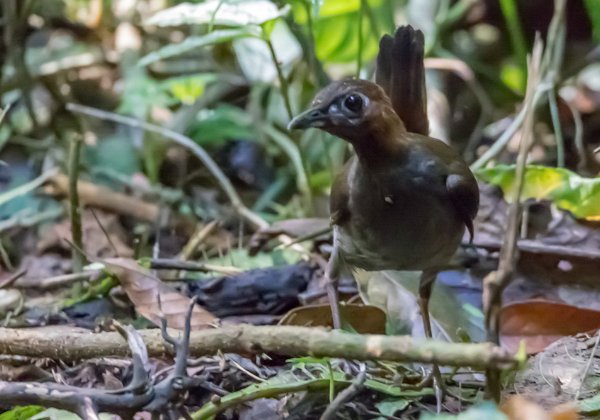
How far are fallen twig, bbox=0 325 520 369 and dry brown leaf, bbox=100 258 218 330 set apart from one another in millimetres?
527

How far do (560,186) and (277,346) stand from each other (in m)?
1.65

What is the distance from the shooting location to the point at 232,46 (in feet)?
15.3

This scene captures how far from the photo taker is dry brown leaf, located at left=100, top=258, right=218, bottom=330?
8.20 feet

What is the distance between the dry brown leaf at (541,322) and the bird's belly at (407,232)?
317mm

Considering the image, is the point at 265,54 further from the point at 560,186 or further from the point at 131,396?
the point at 131,396

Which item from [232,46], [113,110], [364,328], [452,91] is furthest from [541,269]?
[113,110]

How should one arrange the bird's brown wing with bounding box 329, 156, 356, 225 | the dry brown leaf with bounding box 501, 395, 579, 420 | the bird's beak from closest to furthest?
the dry brown leaf with bounding box 501, 395, 579, 420 → the bird's beak → the bird's brown wing with bounding box 329, 156, 356, 225

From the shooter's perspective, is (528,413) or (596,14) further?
(596,14)

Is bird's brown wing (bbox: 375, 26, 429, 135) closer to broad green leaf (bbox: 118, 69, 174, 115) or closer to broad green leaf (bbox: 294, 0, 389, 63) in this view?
broad green leaf (bbox: 294, 0, 389, 63)

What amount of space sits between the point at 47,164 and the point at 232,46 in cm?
118

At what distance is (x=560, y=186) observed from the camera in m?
2.91

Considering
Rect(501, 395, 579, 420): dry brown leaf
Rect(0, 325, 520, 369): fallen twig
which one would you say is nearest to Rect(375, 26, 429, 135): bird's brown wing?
Rect(0, 325, 520, 369): fallen twig

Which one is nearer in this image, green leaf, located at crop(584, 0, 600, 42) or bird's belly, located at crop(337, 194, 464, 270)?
bird's belly, located at crop(337, 194, 464, 270)

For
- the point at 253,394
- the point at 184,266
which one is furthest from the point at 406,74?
the point at 253,394
